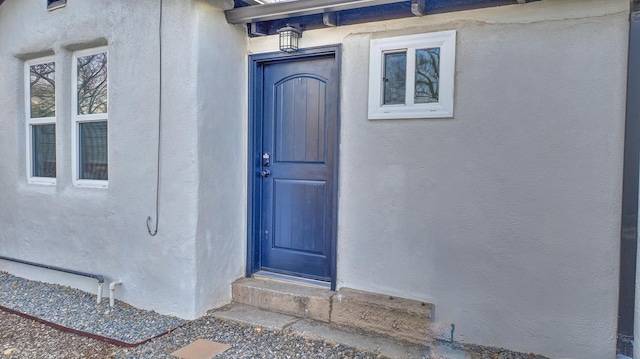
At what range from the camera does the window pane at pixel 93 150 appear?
13.7ft

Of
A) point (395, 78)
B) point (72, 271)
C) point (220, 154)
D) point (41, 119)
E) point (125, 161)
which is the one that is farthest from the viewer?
point (41, 119)

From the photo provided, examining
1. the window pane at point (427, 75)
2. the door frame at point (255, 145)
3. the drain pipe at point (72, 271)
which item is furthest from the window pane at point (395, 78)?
the drain pipe at point (72, 271)

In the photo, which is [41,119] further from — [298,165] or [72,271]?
[298,165]

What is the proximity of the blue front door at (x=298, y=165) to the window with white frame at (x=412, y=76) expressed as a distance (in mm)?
382

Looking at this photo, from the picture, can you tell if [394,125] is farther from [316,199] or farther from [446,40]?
[316,199]

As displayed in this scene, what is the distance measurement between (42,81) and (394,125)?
395cm

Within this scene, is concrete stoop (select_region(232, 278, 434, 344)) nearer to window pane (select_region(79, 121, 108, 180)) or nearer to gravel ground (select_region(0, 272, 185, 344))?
gravel ground (select_region(0, 272, 185, 344))

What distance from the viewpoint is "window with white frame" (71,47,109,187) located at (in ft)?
13.7

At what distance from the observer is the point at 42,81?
4719 millimetres

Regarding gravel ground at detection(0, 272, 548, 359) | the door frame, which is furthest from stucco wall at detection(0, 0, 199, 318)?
the door frame

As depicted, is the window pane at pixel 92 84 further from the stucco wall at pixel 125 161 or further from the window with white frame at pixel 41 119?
the window with white frame at pixel 41 119

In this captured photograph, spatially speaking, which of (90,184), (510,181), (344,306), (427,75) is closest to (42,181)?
(90,184)

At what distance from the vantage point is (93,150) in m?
4.27

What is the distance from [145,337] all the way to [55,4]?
11.1 feet
